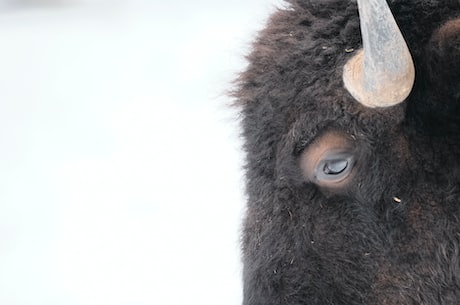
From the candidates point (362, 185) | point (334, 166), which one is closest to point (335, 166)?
point (334, 166)

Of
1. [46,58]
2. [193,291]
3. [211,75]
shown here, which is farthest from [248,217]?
[46,58]

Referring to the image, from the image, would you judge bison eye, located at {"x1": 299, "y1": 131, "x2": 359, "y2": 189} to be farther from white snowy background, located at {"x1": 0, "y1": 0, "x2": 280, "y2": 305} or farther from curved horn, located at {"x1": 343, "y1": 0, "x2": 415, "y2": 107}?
white snowy background, located at {"x1": 0, "y1": 0, "x2": 280, "y2": 305}

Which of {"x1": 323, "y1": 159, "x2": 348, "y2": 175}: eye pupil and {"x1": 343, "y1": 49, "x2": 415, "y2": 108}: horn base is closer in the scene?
{"x1": 343, "y1": 49, "x2": 415, "y2": 108}: horn base

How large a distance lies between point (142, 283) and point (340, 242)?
134 inches

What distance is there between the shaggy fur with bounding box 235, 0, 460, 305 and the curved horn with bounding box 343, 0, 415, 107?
7 centimetres

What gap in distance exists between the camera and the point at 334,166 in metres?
3.26

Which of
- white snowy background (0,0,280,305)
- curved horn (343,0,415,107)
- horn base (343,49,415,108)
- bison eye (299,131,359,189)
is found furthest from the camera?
white snowy background (0,0,280,305)

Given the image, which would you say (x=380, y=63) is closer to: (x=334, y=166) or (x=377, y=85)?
(x=377, y=85)

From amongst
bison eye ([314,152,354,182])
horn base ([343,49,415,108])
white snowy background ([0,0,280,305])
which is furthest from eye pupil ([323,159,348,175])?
white snowy background ([0,0,280,305])

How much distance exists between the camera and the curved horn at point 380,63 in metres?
2.96

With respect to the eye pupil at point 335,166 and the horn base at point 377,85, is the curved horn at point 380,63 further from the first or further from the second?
the eye pupil at point 335,166

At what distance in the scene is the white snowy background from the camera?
21.2ft

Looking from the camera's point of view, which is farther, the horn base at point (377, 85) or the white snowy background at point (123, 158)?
the white snowy background at point (123, 158)

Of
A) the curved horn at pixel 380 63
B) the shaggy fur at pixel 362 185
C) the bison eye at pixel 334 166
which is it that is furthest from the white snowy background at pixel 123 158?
the curved horn at pixel 380 63
